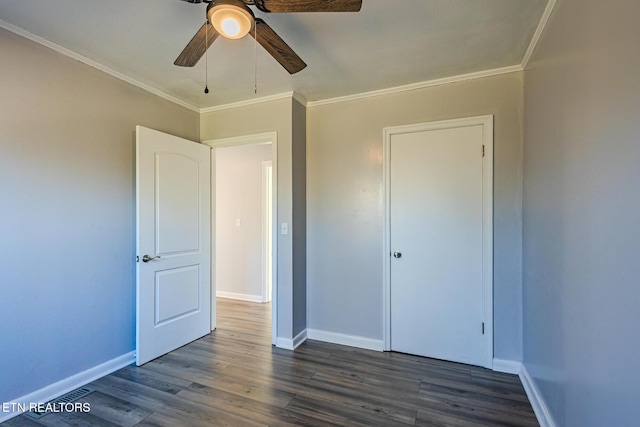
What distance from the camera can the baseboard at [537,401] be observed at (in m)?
1.74

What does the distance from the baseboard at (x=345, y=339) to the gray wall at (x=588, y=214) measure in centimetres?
126

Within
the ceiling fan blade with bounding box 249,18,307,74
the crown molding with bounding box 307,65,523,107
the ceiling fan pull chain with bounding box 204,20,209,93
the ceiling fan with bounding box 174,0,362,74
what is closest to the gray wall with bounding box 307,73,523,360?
the crown molding with bounding box 307,65,523,107

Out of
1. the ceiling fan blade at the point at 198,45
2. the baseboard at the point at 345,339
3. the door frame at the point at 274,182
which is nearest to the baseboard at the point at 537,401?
the baseboard at the point at 345,339

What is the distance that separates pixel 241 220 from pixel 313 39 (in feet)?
10.2

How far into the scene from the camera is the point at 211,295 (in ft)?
10.9

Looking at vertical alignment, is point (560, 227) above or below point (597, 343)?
above

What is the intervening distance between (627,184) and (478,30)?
4.69 ft

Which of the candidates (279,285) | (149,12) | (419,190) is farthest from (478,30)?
(279,285)

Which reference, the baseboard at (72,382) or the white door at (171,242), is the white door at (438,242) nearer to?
the white door at (171,242)

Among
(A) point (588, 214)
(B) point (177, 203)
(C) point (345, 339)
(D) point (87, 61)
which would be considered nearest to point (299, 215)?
(B) point (177, 203)

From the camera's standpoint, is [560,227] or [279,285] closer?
[560,227]

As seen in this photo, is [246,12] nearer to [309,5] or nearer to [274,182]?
[309,5]

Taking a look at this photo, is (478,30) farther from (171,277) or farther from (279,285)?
(171,277)

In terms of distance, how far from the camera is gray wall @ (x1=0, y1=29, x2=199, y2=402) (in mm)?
1898
